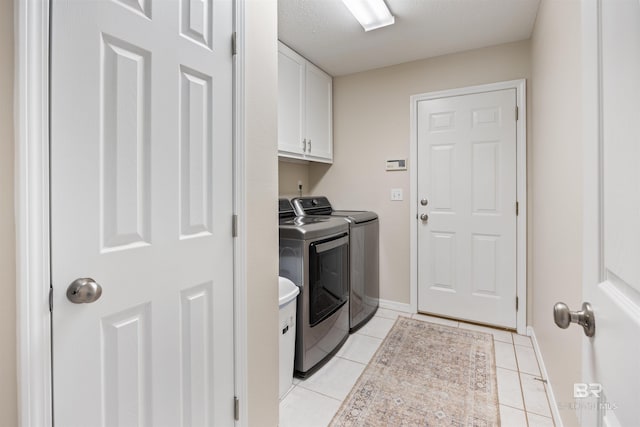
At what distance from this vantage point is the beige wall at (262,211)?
1290mm

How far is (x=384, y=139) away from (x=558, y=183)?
173 centimetres

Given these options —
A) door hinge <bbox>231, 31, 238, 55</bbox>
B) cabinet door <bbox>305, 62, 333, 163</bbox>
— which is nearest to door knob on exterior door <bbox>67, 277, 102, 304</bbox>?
door hinge <bbox>231, 31, 238, 55</bbox>

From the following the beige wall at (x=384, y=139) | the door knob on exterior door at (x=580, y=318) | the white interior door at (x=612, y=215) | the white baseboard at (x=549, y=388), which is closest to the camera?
the white interior door at (x=612, y=215)

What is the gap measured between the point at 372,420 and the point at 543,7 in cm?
255

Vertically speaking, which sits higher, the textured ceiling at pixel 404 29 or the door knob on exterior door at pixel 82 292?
the textured ceiling at pixel 404 29

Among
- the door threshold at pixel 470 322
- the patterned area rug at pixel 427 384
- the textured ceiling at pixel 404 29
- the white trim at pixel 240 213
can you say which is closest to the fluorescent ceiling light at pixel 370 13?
the textured ceiling at pixel 404 29

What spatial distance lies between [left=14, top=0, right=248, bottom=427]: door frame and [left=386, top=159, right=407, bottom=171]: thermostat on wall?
266 cm

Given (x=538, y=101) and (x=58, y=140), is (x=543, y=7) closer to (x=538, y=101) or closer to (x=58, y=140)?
(x=538, y=101)

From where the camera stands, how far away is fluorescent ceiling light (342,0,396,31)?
6.58 ft

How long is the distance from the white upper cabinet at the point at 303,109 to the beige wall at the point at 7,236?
1.86m

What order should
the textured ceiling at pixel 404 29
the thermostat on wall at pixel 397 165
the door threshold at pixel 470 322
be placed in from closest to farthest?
the textured ceiling at pixel 404 29, the door threshold at pixel 470 322, the thermostat on wall at pixel 397 165

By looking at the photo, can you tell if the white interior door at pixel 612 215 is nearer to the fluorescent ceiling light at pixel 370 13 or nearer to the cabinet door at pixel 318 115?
the fluorescent ceiling light at pixel 370 13

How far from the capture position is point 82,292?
2.47 feet

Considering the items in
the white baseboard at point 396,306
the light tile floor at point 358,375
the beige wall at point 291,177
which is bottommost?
the light tile floor at point 358,375
